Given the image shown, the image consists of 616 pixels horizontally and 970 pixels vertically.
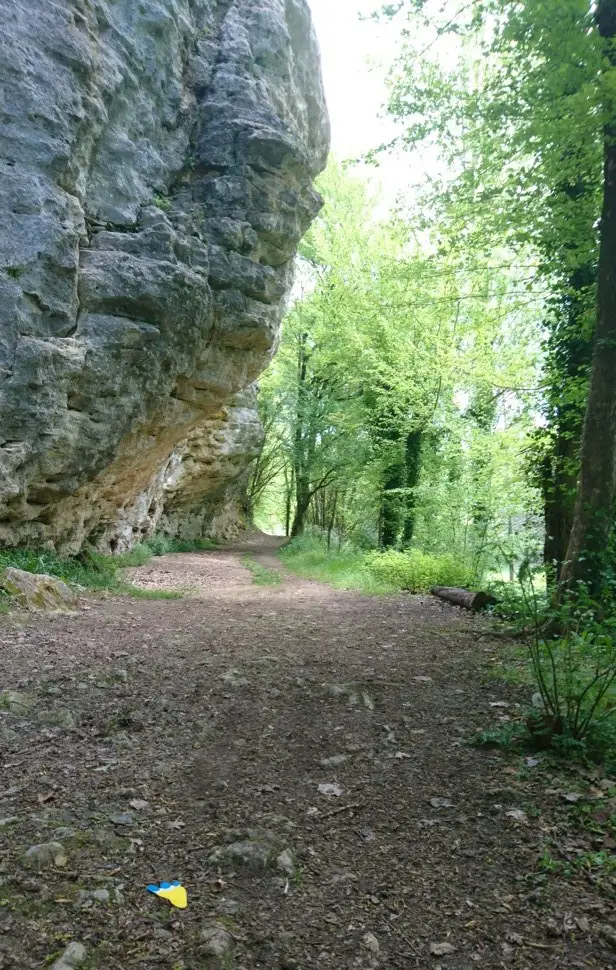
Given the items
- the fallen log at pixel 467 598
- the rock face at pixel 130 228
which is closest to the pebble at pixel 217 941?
the rock face at pixel 130 228

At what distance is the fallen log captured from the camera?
8.63 meters

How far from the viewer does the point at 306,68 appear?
1346cm

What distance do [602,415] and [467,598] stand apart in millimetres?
4068

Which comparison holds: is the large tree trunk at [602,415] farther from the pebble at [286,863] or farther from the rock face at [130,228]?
the rock face at [130,228]

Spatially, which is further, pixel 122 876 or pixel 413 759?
pixel 413 759

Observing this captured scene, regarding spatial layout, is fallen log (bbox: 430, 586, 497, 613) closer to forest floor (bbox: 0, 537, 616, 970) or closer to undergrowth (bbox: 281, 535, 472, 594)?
undergrowth (bbox: 281, 535, 472, 594)

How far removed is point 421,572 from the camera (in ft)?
37.0

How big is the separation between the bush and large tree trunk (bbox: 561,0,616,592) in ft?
16.8

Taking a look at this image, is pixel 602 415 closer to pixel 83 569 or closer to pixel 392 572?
pixel 392 572

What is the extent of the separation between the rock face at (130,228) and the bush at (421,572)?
5025 mm

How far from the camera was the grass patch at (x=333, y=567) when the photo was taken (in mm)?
11555

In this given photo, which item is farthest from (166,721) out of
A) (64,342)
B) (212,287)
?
(212,287)

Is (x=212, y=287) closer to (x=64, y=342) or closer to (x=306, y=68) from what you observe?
(x=64, y=342)

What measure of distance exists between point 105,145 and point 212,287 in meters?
2.71
